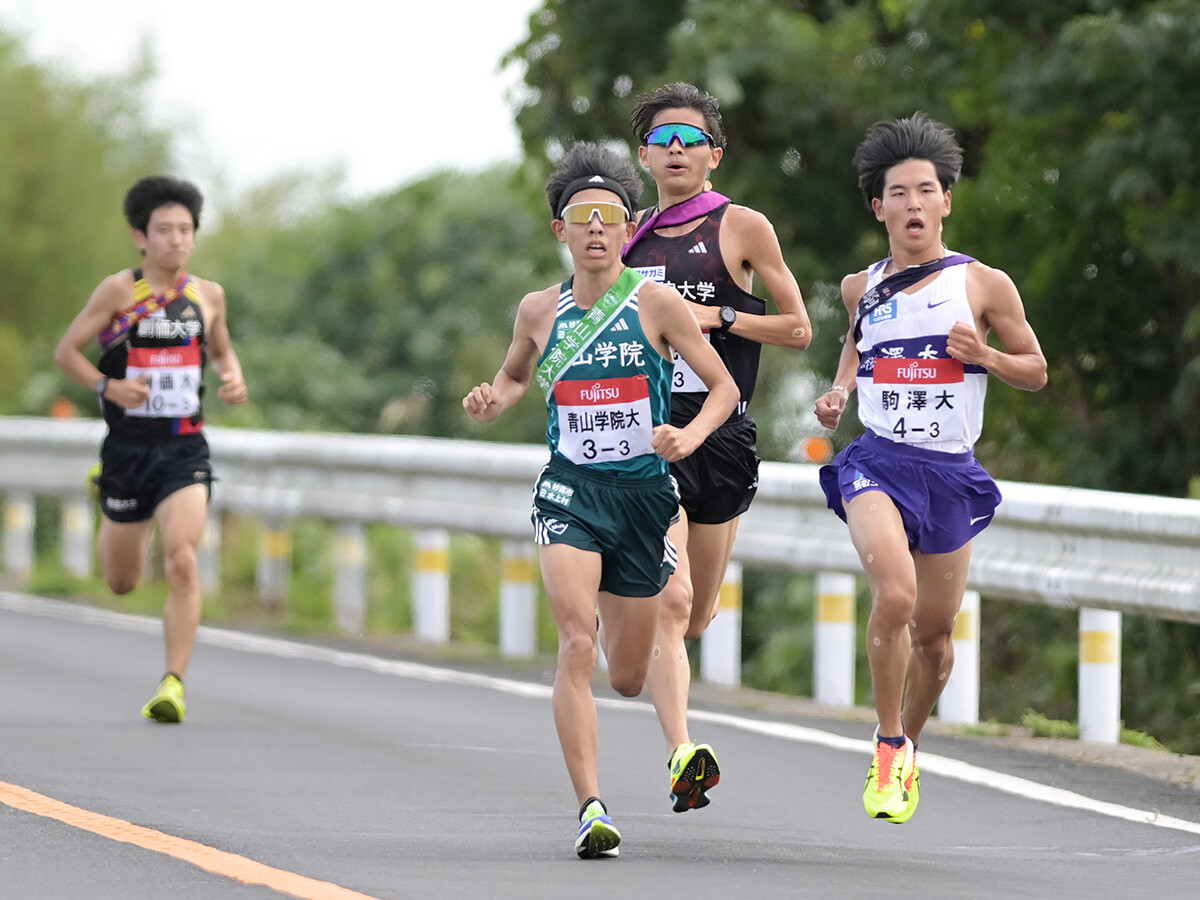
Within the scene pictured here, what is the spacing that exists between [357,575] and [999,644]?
4996 millimetres

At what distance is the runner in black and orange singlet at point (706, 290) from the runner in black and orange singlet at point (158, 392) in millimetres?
2832

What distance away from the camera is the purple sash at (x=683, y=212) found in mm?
8242

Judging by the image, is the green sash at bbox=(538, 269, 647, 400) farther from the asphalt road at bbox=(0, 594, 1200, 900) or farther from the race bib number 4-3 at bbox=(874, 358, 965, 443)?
the asphalt road at bbox=(0, 594, 1200, 900)

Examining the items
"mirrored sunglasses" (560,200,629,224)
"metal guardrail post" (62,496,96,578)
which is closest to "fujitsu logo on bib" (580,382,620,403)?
"mirrored sunglasses" (560,200,629,224)

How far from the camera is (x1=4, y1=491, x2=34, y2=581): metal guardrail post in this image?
18250mm

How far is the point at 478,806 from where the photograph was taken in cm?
824

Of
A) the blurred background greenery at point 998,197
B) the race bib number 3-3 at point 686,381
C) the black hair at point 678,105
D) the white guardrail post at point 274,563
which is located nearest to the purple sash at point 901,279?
the race bib number 3-3 at point 686,381

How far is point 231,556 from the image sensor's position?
18031 millimetres

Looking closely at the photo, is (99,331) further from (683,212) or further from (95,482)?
(683,212)

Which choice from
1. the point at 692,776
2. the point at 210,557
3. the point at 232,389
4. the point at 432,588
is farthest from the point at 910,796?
the point at 210,557

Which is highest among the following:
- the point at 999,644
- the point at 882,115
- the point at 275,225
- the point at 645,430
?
the point at 275,225

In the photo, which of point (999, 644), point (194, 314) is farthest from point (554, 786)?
point (999, 644)

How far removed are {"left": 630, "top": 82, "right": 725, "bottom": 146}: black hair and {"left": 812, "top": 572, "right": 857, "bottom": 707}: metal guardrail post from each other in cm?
403

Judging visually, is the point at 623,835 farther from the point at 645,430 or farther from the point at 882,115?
the point at 882,115
